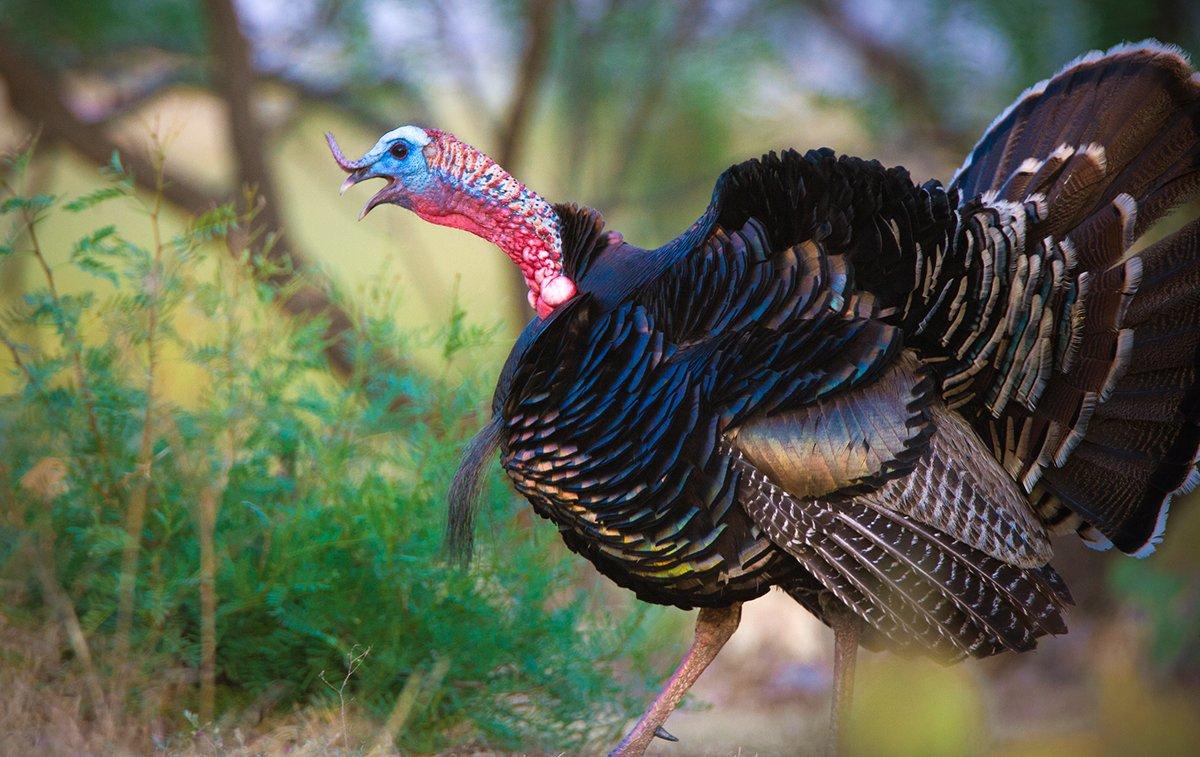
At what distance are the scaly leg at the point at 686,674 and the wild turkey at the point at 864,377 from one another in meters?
0.01

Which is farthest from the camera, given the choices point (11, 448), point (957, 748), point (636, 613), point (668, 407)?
point (636, 613)

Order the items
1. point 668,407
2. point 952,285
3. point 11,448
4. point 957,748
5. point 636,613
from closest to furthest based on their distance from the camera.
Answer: point 957,748 → point 668,407 → point 952,285 → point 11,448 → point 636,613

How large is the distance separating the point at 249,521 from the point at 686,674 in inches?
60.9

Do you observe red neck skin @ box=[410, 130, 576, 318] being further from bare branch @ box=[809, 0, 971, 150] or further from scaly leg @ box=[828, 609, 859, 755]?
bare branch @ box=[809, 0, 971, 150]

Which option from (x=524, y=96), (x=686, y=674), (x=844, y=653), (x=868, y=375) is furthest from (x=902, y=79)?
(x=686, y=674)

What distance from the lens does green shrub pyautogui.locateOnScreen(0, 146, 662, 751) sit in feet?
12.2

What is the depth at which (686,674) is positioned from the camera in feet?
11.8

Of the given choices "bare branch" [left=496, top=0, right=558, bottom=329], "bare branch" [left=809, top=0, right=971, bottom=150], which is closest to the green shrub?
"bare branch" [left=496, top=0, right=558, bottom=329]

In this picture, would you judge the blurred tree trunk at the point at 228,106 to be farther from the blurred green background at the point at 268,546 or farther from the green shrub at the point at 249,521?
the green shrub at the point at 249,521

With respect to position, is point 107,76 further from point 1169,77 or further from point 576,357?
point 1169,77

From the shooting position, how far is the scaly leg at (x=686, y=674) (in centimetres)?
353

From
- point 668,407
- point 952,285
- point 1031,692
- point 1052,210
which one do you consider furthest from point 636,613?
point 1031,692

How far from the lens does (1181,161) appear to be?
340 cm

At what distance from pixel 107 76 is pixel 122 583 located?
5472mm
